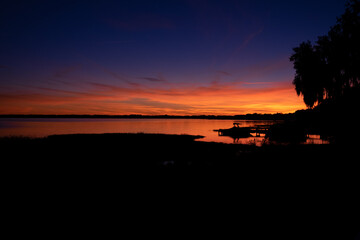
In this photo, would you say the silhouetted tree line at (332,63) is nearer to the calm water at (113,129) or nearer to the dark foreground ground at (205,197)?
the calm water at (113,129)

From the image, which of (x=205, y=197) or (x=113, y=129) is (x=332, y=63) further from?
(x=113, y=129)

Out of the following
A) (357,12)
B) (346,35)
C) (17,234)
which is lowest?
(17,234)

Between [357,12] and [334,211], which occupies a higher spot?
[357,12]

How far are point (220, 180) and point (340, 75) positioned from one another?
26.3 m

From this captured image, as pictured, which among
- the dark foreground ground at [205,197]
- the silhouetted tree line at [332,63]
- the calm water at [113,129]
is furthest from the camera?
the calm water at [113,129]

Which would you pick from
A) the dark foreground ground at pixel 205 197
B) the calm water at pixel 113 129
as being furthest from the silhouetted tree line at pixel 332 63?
the dark foreground ground at pixel 205 197

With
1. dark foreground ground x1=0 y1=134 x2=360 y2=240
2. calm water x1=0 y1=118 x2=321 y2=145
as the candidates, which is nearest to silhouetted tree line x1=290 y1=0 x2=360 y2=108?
calm water x1=0 y1=118 x2=321 y2=145

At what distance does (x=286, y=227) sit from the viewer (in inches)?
218

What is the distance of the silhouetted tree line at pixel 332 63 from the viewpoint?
23348 millimetres

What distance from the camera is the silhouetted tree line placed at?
76.6ft

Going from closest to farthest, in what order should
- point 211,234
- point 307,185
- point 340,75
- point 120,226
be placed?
1. point 211,234
2. point 120,226
3. point 307,185
4. point 340,75

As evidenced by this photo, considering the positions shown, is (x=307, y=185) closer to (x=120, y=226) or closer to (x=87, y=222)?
(x=120, y=226)

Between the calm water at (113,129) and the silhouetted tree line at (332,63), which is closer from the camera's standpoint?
the silhouetted tree line at (332,63)

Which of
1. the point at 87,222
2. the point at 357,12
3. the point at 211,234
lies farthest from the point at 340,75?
the point at 87,222
